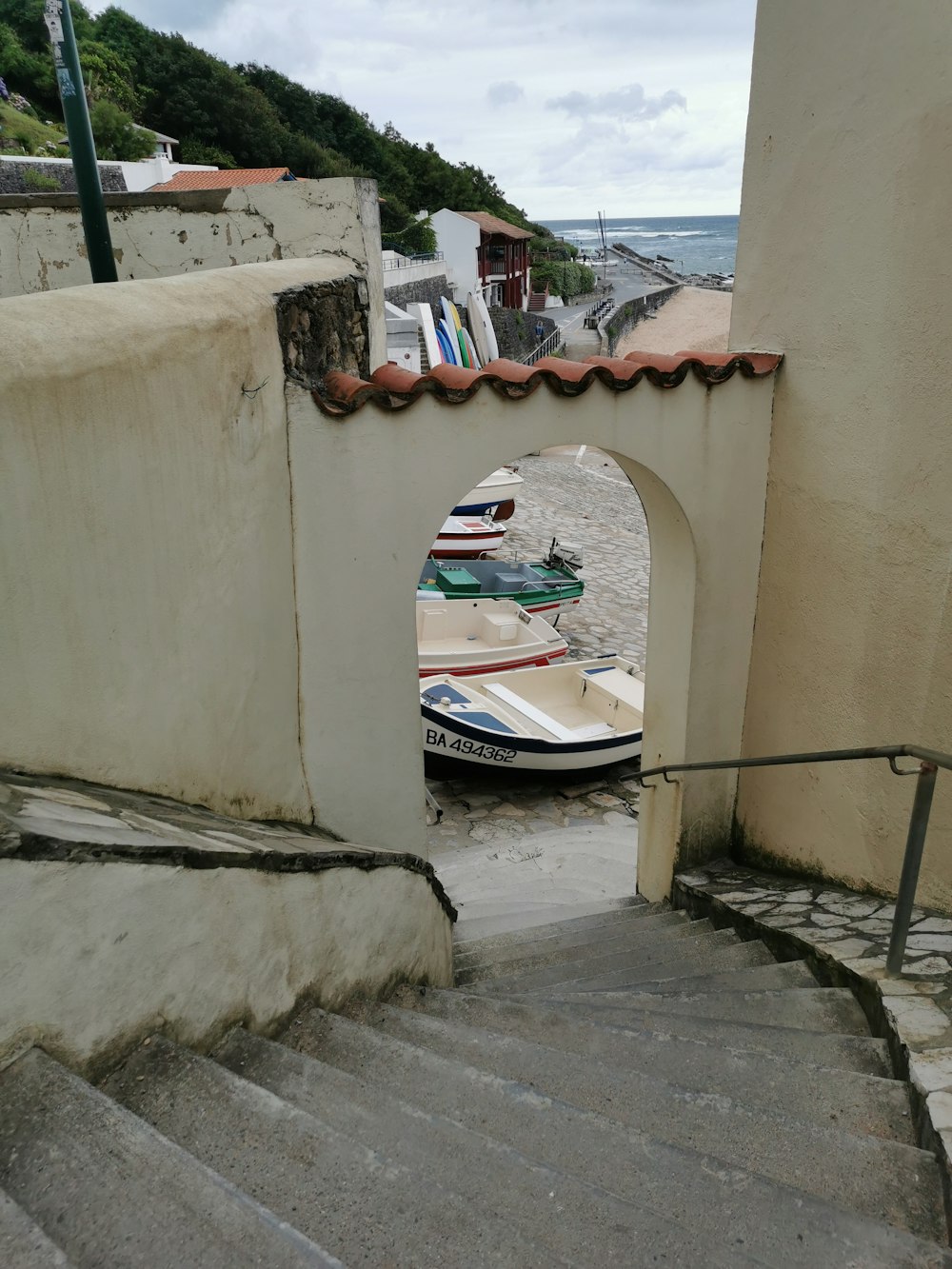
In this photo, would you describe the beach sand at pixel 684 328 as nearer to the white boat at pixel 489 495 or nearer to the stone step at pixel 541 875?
the white boat at pixel 489 495

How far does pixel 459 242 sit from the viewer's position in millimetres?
38469

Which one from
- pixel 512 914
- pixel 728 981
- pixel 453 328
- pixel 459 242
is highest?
pixel 459 242

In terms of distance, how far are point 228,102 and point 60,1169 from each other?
53059 millimetres

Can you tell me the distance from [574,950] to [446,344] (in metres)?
25.5

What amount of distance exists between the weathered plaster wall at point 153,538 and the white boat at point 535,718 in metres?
4.81

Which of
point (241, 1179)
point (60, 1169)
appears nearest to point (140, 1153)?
point (60, 1169)

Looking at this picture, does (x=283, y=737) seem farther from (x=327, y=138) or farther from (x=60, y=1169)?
(x=327, y=138)

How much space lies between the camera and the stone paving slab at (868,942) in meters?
2.75

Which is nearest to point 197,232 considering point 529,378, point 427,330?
point 529,378

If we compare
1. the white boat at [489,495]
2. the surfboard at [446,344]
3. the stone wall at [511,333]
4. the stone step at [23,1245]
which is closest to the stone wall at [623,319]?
the stone wall at [511,333]

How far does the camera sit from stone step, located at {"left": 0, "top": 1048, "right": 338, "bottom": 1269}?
5.14 feet

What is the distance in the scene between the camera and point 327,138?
54.1 metres

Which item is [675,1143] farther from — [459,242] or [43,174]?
[459,242]

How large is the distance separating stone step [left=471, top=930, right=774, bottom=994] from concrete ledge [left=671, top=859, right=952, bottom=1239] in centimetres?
16
